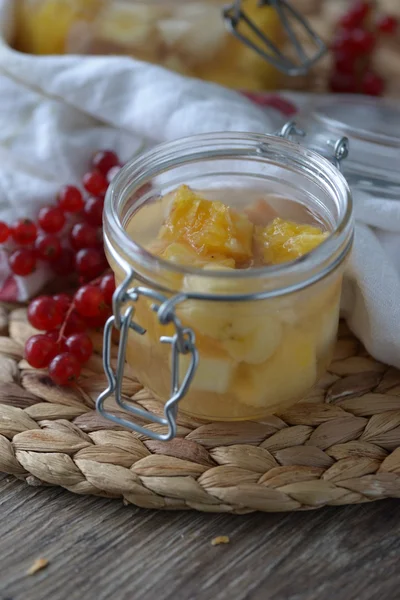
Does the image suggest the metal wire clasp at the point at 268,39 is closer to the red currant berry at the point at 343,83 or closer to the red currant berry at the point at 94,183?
the red currant berry at the point at 343,83

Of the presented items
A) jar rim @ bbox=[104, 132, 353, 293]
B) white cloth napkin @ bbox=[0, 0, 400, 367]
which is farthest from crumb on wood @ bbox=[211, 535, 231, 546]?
white cloth napkin @ bbox=[0, 0, 400, 367]

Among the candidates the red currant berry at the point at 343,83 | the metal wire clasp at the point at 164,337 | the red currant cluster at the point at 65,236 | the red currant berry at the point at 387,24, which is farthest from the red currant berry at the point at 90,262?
the red currant berry at the point at 387,24

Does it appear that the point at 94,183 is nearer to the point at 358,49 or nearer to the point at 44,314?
the point at 44,314

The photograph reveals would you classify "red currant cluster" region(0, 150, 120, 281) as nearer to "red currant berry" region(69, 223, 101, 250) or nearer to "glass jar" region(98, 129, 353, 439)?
"red currant berry" region(69, 223, 101, 250)

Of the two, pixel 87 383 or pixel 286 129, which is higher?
pixel 286 129

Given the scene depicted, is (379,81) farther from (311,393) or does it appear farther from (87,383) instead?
(87,383)

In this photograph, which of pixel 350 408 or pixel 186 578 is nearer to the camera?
pixel 186 578

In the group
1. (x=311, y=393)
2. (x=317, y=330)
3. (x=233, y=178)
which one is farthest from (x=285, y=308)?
(x=233, y=178)
